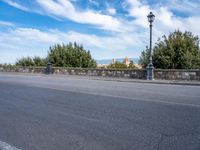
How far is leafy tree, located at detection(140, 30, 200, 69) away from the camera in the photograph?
126ft

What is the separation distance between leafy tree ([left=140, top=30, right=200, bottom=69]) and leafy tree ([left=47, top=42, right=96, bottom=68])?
9801mm

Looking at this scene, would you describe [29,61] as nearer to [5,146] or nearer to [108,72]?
[108,72]

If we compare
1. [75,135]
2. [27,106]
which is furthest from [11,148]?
[27,106]

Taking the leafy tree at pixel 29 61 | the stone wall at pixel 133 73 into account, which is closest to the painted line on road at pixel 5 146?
the stone wall at pixel 133 73

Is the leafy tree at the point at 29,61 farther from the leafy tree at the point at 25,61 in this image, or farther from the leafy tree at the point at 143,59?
the leafy tree at the point at 143,59

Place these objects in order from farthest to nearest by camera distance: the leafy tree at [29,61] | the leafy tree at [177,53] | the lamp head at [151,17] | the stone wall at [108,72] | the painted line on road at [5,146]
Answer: the leafy tree at [29,61] < the leafy tree at [177,53] < the stone wall at [108,72] < the lamp head at [151,17] < the painted line on road at [5,146]

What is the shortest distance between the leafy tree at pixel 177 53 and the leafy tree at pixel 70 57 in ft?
32.2

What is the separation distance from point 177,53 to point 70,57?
16576 mm

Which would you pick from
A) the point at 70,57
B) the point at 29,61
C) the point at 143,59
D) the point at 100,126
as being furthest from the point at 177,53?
the point at 100,126

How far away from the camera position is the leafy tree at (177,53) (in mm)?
38469

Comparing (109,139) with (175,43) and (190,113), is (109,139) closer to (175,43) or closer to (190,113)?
(190,113)

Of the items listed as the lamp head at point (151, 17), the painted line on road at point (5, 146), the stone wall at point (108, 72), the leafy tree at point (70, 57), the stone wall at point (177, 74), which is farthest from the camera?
the leafy tree at point (70, 57)

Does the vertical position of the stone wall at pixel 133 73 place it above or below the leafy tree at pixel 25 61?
below

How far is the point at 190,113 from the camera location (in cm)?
757
